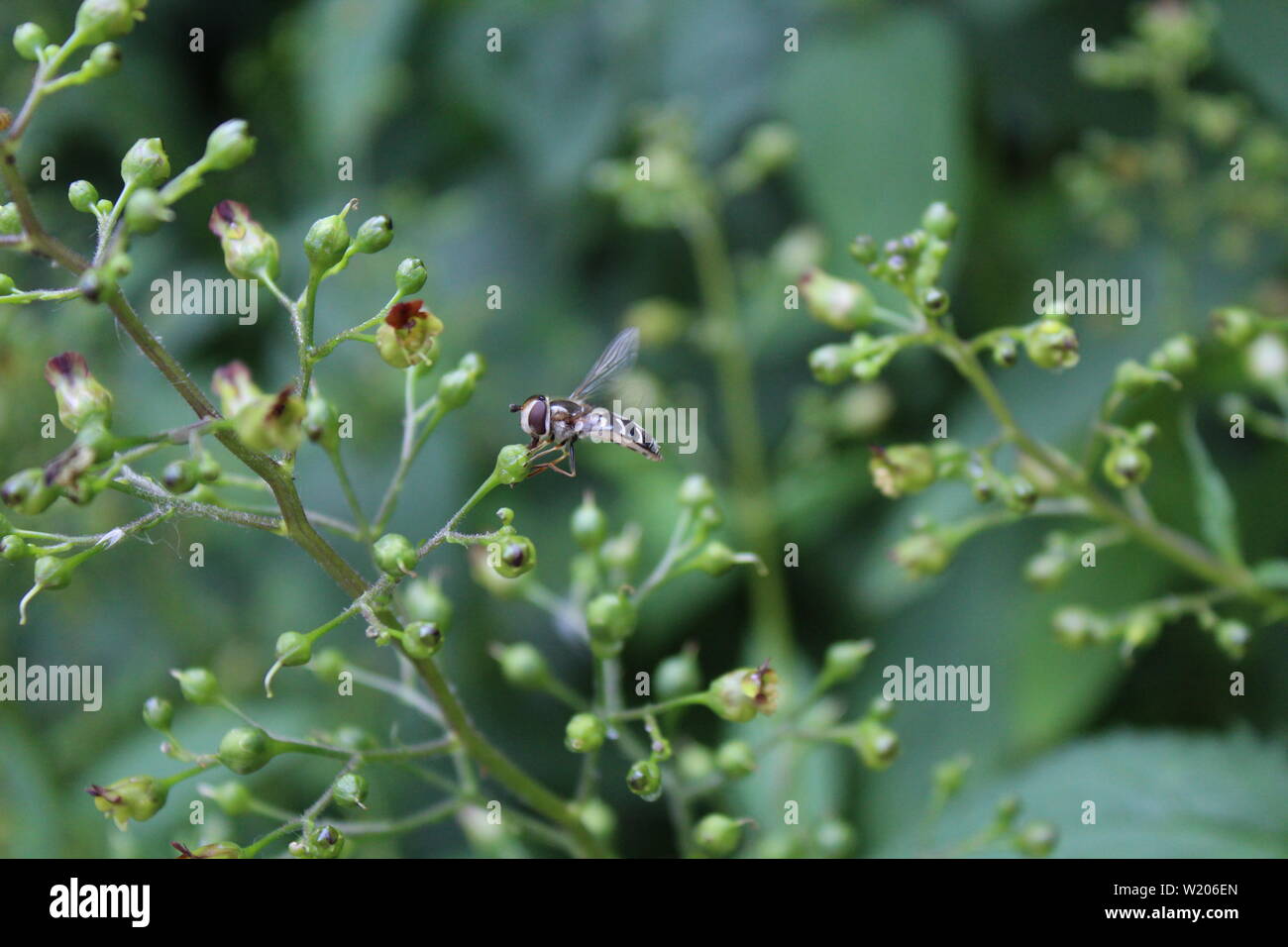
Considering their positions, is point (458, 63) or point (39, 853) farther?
point (458, 63)

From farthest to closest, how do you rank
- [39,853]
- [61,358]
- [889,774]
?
1. [889,774]
2. [39,853]
3. [61,358]

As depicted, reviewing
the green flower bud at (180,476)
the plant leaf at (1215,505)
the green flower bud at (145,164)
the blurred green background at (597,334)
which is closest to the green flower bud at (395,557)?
the green flower bud at (180,476)

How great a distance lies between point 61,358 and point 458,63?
3178 millimetres

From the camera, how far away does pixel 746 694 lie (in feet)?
6.52

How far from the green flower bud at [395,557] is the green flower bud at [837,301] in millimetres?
964

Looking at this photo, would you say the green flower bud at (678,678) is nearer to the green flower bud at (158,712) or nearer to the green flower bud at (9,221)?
the green flower bud at (158,712)

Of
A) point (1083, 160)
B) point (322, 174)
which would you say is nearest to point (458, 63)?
point (322, 174)

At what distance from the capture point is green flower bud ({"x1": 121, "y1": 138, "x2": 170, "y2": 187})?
1.66 metres

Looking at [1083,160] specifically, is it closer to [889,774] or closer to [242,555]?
[889,774]
